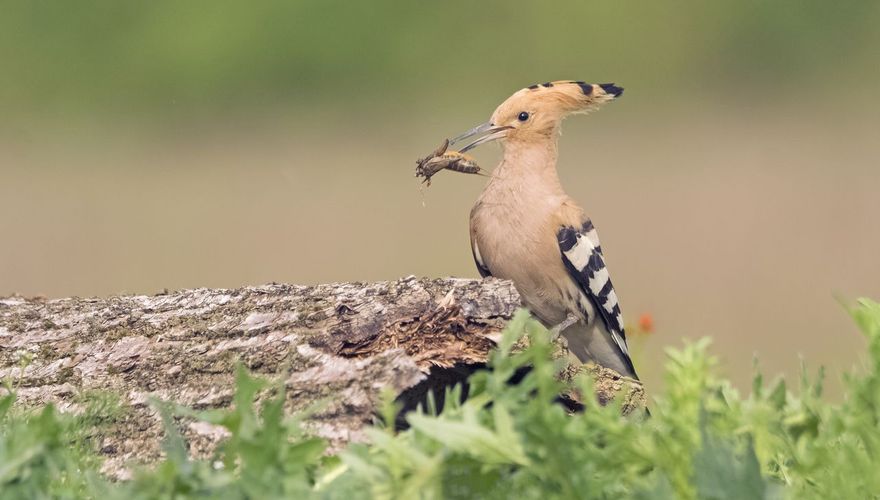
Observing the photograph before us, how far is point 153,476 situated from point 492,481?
283mm

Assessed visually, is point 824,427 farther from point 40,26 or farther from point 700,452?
point 40,26

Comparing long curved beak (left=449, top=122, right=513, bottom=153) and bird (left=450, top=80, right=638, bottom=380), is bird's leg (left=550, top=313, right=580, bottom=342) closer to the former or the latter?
bird (left=450, top=80, right=638, bottom=380)

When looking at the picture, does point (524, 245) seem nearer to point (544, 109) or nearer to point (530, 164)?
point (530, 164)

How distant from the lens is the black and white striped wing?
11.4 feet

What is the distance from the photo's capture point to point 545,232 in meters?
3.45

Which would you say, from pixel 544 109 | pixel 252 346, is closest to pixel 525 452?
pixel 252 346

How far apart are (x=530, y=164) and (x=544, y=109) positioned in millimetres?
205

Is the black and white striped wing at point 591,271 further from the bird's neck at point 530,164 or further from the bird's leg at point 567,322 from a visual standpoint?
the bird's neck at point 530,164

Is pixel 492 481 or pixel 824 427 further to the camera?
pixel 824 427

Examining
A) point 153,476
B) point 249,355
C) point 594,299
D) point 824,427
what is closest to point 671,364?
point 824,427

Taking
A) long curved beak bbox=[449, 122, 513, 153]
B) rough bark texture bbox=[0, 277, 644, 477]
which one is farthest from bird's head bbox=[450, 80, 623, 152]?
rough bark texture bbox=[0, 277, 644, 477]

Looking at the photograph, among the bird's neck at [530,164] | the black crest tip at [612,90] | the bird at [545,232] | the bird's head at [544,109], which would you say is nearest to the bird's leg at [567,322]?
the bird at [545,232]

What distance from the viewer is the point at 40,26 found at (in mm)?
11141

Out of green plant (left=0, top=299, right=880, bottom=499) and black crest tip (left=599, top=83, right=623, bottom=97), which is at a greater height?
black crest tip (left=599, top=83, right=623, bottom=97)
